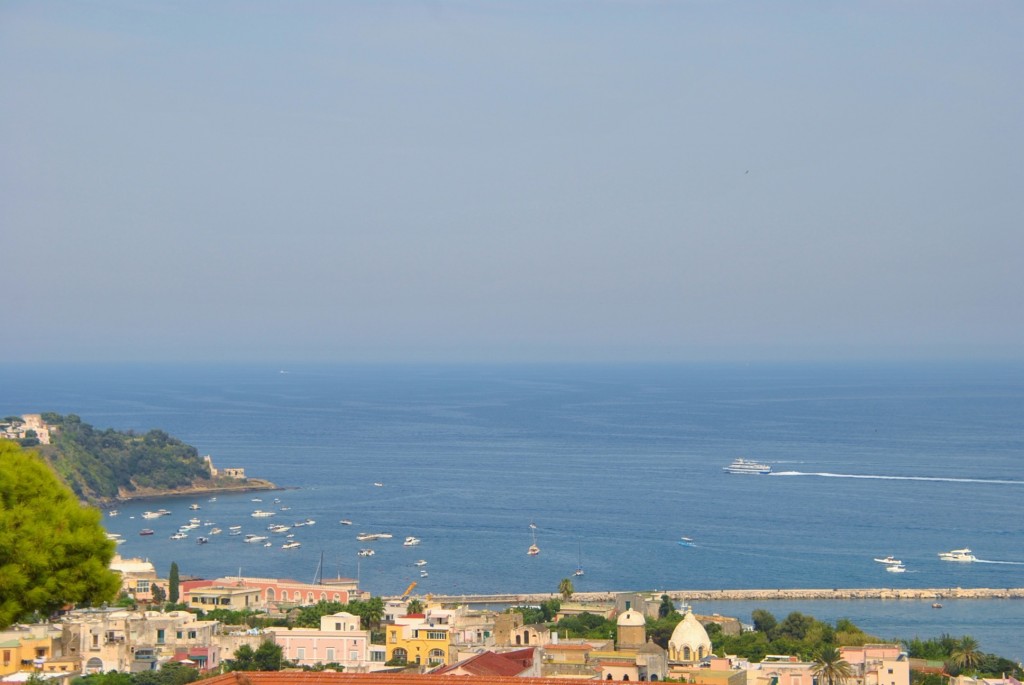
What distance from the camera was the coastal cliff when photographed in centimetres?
5609

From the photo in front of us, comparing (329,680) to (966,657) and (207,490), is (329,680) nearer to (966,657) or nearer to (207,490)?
(966,657)

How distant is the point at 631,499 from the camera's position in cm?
5028

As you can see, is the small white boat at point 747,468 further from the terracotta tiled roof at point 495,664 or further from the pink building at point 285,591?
the terracotta tiled roof at point 495,664

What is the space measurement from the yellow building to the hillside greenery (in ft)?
114

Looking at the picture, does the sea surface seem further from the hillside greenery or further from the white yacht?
the hillside greenery

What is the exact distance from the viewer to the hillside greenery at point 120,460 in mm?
55750

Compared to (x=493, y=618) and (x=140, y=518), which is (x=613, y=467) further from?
(x=493, y=618)

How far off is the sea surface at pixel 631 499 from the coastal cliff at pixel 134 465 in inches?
94.2

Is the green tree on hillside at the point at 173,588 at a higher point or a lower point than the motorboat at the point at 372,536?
lower

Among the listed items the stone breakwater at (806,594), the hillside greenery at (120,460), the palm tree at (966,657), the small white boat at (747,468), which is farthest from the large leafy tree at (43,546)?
the small white boat at (747,468)

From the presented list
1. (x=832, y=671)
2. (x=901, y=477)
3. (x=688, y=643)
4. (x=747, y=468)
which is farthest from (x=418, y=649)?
(x=747, y=468)

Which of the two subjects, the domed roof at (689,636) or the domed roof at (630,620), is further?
the domed roof at (630,620)

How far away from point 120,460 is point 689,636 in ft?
132

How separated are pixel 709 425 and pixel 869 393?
139 ft
